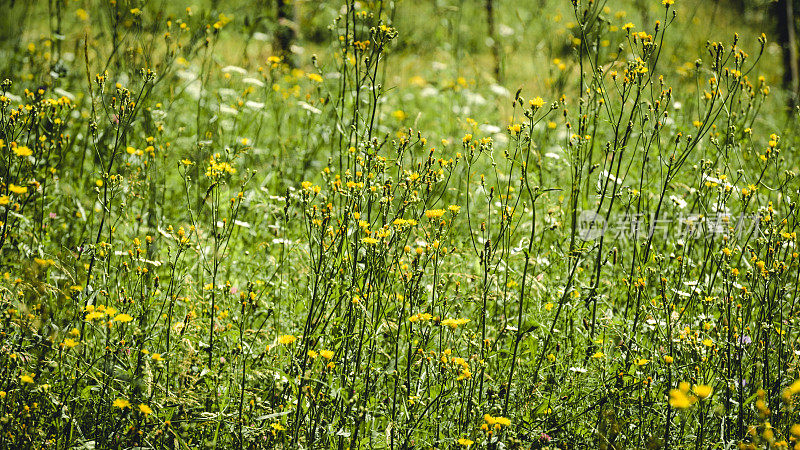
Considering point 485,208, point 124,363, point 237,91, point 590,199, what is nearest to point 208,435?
point 124,363

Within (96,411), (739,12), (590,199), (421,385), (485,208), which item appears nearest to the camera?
(96,411)

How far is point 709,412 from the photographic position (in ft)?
6.76

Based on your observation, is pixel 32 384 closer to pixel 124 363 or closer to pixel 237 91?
pixel 124 363

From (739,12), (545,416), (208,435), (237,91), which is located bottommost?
(208,435)

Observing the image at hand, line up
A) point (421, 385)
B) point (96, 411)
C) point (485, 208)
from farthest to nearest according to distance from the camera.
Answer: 1. point (485, 208)
2. point (421, 385)
3. point (96, 411)

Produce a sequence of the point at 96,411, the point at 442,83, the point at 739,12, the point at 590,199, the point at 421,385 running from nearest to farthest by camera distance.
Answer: the point at 96,411
the point at 421,385
the point at 590,199
the point at 442,83
the point at 739,12

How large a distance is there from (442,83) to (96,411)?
505cm

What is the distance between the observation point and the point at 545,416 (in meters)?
1.95

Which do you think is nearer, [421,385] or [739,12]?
[421,385]

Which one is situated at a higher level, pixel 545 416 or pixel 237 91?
pixel 237 91

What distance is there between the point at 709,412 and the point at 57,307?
7.23 feet

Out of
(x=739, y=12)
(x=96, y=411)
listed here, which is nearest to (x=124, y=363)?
(x=96, y=411)

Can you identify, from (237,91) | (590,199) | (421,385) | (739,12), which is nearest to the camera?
(421,385)

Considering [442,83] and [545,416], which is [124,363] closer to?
[545,416]
